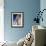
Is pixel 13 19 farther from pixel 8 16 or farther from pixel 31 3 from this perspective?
pixel 31 3

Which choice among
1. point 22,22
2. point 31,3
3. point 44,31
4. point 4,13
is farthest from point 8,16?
point 44,31

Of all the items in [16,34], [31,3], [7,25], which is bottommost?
[16,34]

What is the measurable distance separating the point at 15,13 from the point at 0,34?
1110 millimetres

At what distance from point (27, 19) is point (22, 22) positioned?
0.82 feet

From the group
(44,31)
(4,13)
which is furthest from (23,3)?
(44,31)

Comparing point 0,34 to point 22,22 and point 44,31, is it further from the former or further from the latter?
point 44,31

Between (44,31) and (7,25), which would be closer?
(44,31)

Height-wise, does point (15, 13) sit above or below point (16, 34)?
above

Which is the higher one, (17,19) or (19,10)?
(19,10)

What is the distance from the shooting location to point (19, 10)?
6.02 metres

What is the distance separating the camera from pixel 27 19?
605cm

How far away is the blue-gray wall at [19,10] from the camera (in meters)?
6.00

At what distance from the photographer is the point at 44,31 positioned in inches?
114

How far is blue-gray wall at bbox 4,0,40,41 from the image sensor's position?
6.00 m
